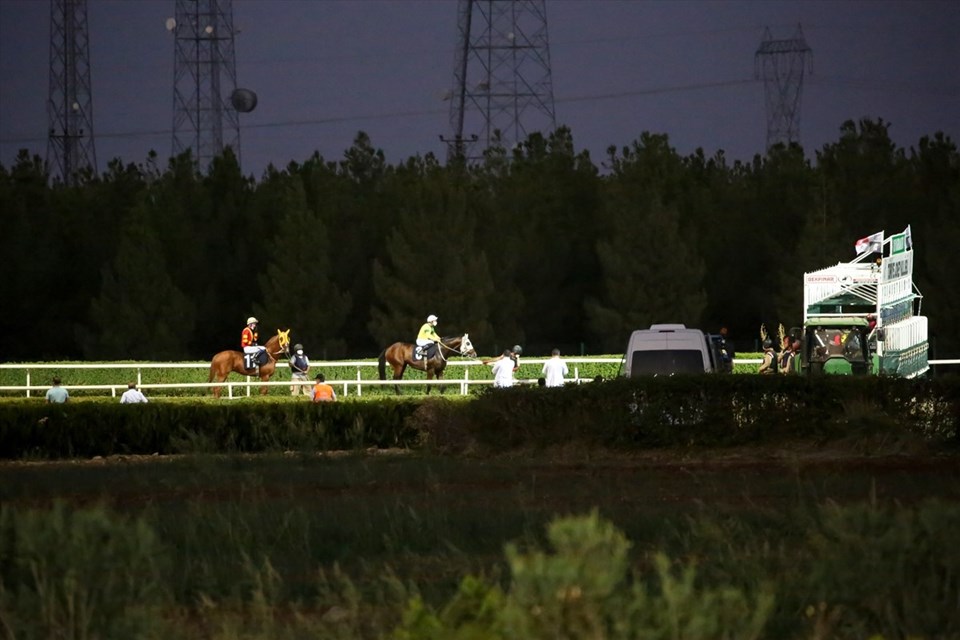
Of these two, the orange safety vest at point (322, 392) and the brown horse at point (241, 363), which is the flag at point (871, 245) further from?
the orange safety vest at point (322, 392)

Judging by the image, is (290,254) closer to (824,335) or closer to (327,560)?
(824,335)

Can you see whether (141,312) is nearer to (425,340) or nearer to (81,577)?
(425,340)

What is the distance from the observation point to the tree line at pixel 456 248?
170 feet

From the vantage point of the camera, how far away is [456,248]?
2051 inches

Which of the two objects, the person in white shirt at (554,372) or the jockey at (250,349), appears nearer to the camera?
the person in white shirt at (554,372)

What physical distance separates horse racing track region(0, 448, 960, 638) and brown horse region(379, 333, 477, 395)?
1557 cm

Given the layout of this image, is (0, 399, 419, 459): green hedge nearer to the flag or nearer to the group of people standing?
the group of people standing

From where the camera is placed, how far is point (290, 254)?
52.8 meters

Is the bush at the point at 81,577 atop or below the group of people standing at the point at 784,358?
below

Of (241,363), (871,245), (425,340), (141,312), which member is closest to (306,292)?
(141,312)

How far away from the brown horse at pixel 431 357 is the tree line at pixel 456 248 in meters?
13.3

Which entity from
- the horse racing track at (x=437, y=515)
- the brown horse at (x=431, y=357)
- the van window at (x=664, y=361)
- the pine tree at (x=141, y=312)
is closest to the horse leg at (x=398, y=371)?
the brown horse at (x=431, y=357)

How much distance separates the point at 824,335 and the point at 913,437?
1466 cm

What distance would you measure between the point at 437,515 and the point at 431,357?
77.0 ft
